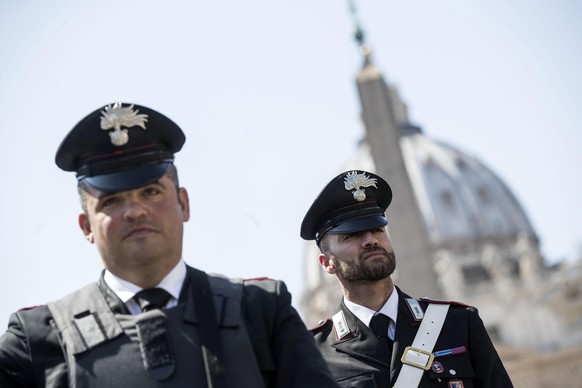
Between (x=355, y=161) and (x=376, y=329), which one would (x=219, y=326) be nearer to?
(x=376, y=329)

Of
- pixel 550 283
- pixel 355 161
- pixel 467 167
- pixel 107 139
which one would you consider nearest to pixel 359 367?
pixel 107 139

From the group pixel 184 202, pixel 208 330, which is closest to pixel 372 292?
pixel 184 202

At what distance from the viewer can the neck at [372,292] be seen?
313 cm

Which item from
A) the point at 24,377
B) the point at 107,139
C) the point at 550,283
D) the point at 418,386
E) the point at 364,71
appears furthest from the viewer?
the point at 550,283

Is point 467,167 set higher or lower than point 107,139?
higher

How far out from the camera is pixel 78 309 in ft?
6.21

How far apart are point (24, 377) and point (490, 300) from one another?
43122 millimetres

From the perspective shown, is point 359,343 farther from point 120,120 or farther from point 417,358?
point 120,120

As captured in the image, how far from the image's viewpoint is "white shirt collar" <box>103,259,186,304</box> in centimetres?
189

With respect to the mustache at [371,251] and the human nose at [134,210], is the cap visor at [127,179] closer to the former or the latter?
the human nose at [134,210]

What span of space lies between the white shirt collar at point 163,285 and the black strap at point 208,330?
0.10 ft

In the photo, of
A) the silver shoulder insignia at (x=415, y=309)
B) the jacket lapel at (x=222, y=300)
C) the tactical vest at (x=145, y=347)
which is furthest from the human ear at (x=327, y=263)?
the tactical vest at (x=145, y=347)

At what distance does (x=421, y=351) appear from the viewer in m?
2.94

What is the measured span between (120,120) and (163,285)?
1.33 feet
